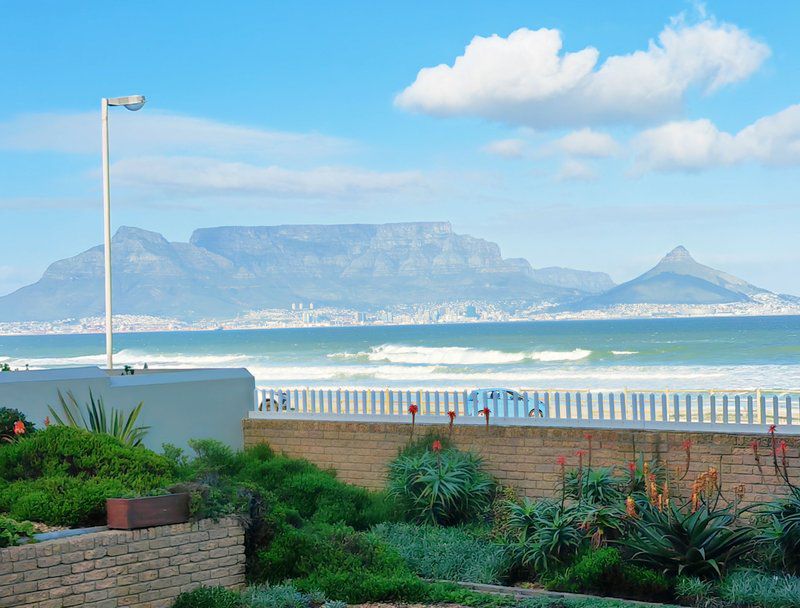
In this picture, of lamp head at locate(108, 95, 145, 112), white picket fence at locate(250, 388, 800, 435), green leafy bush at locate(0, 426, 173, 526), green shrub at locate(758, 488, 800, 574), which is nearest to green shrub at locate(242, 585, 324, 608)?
green leafy bush at locate(0, 426, 173, 526)

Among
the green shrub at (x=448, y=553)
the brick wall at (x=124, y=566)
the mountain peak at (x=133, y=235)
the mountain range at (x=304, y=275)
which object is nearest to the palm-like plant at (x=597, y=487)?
the green shrub at (x=448, y=553)

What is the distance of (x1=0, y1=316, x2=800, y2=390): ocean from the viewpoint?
6050cm

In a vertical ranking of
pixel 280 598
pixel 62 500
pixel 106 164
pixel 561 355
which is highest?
pixel 106 164

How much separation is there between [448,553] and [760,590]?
132 inches

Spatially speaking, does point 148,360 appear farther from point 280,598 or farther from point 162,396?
point 280,598

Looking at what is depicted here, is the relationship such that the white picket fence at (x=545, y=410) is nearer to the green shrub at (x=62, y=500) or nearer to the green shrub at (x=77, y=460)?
the green shrub at (x=77, y=460)

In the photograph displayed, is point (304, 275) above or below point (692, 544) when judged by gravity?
above

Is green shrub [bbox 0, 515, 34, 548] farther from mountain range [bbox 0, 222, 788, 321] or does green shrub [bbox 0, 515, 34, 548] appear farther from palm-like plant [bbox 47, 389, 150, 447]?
mountain range [bbox 0, 222, 788, 321]

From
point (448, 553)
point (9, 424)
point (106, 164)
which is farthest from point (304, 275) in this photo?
point (448, 553)

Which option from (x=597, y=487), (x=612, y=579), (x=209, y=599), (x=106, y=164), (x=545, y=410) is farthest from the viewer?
(x=106, y=164)

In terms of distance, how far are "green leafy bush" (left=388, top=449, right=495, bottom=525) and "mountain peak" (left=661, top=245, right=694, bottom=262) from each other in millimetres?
101143

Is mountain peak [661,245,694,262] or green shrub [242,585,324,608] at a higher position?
mountain peak [661,245,694,262]

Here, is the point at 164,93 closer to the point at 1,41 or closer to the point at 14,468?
the point at 1,41

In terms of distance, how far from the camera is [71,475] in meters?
10.7
